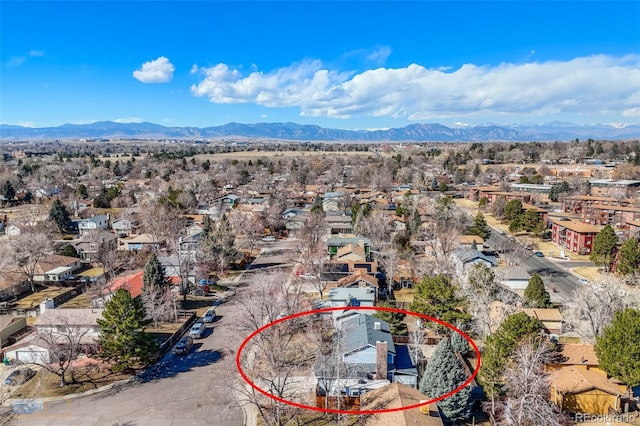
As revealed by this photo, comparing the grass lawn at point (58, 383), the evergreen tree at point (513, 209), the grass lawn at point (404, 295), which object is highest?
the evergreen tree at point (513, 209)

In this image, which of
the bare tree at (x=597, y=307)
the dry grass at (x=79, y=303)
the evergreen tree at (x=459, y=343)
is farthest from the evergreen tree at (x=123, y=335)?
the bare tree at (x=597, y=307)

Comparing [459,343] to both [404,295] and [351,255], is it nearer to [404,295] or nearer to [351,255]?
[404,295]

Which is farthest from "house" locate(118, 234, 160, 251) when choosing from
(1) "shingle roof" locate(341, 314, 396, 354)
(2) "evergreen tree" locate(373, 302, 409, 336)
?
(2) "evergreen tree" locate(373, 302, 409, 336)

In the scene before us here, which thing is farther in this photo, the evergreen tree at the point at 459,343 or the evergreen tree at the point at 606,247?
the evergreen tree at the point at 606,247

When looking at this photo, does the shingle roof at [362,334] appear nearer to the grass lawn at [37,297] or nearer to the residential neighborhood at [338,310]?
the residential neighborhood at [338,310]

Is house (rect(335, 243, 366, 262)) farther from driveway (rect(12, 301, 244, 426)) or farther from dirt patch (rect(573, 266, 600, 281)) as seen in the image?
dirt patch (rect(573, 266, 600, 281))
